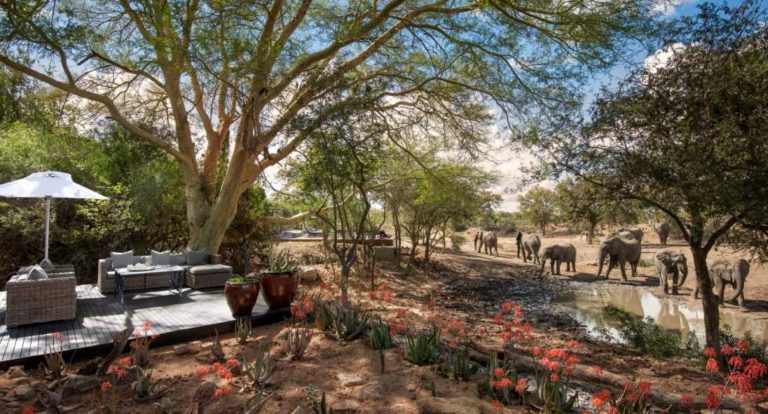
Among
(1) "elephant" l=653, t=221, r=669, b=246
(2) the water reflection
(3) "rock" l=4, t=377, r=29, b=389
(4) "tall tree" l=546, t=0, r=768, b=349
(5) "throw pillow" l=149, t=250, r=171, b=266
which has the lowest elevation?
(2) the water reflection

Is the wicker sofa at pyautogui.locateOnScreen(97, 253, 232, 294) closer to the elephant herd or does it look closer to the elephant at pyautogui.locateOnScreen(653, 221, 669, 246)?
the elephant herd

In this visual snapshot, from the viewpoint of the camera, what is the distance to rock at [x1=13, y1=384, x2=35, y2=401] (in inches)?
142

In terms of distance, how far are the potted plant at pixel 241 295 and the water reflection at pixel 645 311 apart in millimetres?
7570

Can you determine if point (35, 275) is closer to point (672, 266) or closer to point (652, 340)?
point (652, 340)

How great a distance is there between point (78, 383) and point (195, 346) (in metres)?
1.40

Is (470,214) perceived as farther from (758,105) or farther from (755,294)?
(758,105)

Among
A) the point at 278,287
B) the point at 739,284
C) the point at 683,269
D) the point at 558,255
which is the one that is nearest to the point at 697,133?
the point at 278,287

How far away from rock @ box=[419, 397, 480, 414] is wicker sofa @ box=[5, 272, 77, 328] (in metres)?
5.07

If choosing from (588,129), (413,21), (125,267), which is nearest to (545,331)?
(588,129)

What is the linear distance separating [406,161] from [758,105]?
33.0 ft

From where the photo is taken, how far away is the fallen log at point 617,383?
3798mm

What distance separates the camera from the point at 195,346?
5156 mm

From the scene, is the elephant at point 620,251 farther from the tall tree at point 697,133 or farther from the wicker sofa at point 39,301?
the wicker sofa at point 39,301

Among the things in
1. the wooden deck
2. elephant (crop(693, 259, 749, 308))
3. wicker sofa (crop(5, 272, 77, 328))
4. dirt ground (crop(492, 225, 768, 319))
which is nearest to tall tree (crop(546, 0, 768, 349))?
dirt ground (crop(492, 225, 768, 319))
